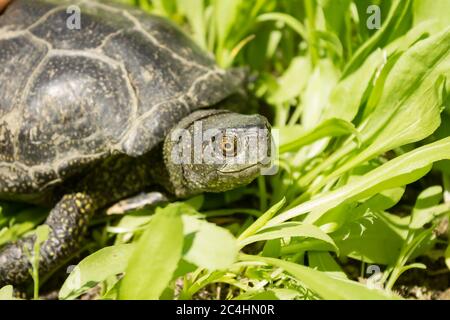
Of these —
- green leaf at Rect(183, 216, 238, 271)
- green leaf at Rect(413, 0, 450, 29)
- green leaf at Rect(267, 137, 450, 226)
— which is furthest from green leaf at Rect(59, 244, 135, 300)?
green leaf at Rect(413, 0, 450, 29)

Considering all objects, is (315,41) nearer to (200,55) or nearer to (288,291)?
(200,55)

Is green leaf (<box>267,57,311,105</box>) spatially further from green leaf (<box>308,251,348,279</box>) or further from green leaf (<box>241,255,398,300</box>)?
green leaf (<box>241,255,398,300</box>)

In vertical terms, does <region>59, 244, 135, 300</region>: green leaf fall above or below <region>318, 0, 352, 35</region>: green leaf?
below

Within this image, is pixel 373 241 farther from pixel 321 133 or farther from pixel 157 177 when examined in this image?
pixel 157 177

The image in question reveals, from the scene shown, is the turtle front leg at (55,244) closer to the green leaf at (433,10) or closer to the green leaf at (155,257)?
the green leaf at (155,257)
